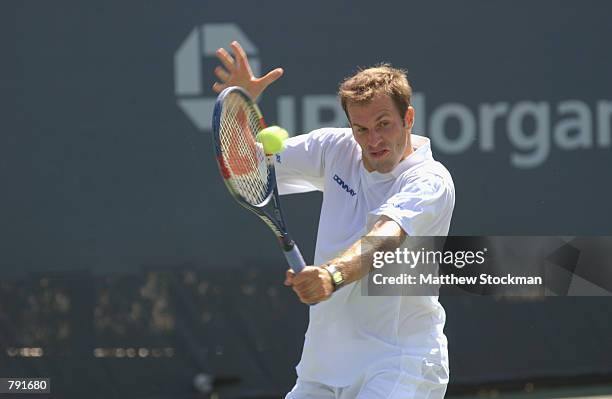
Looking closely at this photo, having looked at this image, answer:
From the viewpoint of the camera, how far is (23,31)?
514 cm

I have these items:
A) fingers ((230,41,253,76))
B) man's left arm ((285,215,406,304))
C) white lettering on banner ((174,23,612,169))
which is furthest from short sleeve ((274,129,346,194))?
white lettering on banner ((174,23,612,169))

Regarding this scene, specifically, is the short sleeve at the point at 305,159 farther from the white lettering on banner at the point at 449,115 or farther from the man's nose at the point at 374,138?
the white lettering on banner at the point at 449,115

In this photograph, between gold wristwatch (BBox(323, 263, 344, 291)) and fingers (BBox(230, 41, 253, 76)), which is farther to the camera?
fingers (BBox(230, 41, 253, 76))

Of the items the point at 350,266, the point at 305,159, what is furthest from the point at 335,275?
the point at 305,159

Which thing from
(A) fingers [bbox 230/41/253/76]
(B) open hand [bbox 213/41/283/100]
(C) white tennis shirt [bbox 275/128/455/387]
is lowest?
(C) white tennis shirt [bbox 275/128/455/387]

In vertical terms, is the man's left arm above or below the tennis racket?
below

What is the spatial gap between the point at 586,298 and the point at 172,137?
215 centimetres

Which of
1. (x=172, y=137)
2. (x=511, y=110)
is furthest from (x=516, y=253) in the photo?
(x=172, y=137)

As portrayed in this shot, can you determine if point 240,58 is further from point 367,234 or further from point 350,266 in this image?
point 350,266

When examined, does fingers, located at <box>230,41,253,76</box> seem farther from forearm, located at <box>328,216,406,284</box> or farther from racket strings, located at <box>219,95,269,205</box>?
forearm, located at <box>328,216,406,284</box>

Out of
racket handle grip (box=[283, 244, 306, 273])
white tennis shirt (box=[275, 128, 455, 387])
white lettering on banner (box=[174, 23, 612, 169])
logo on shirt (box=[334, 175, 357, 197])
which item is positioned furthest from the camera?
white lettering on banner (box=[174, 23, 612, 169])

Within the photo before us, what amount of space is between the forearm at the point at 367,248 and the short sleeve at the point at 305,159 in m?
0.49

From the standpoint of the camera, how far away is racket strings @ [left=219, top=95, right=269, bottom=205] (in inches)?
108

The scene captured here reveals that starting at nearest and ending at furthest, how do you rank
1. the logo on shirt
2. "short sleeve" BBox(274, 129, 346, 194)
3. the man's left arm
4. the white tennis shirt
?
the man's left arm, the white tennis shirt, the logo on shirt, "short sleeve" BBox(274, 129, 346, 194)
